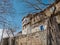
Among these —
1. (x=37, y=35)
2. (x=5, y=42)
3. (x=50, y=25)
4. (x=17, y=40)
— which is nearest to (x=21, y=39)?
(x=17, y=40)

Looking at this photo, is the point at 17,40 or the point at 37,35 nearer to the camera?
the point at 37,35

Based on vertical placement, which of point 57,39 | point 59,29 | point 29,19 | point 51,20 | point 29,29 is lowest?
point 57,39

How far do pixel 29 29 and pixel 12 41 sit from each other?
17.1m

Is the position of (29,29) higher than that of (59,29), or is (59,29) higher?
(29,29)

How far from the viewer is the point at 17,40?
1498cm

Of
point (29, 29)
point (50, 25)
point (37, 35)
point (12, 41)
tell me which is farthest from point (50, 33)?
point (29, 29)

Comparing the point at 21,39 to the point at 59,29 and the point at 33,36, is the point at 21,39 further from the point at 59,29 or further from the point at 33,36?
the point at 59,29

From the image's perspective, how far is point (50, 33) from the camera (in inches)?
305

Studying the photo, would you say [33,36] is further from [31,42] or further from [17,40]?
[17,40]

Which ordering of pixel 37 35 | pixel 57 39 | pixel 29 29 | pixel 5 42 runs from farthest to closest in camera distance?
pixel 29 29 < pixel 5 42 < pixel 37 35 < pixel 57 39

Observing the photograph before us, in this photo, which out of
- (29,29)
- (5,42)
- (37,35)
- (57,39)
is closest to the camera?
Result: (57,39)

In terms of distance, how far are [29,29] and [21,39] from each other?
16505 millimetres

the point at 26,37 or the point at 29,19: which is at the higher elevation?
the point at 29,19

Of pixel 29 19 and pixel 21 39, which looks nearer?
pixel 21 39
